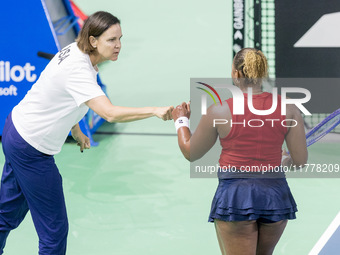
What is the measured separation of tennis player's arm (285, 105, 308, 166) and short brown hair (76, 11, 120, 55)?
4.15 ft

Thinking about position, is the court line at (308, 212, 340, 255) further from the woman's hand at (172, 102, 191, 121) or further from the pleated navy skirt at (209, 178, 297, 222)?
the woman's hand at (172, 102, 191, 121)

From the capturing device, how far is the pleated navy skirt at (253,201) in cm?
379

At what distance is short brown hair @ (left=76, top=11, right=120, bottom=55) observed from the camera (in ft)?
13.9

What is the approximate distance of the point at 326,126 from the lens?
4.95 metres

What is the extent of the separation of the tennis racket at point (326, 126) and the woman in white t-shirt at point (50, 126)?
145 cm

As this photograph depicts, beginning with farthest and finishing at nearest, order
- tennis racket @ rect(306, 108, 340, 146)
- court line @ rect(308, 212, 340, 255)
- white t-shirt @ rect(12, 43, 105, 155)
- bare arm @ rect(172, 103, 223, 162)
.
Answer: court line @ rect(308, 212, 340, 255) < tennis racket @ rect(306, 108, 340, 146) < white t-shirt @ rect(12, 43, 105, 155) < bare arm @ rect(172, 103, 223, 162)

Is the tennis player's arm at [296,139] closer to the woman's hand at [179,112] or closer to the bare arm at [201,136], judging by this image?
the bare arm at [201,136]

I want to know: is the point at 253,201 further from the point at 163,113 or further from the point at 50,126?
the point at 50,126

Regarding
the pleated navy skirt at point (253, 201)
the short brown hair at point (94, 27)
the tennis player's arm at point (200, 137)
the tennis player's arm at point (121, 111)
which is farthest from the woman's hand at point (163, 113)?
the short brown hair at point (94, 27)

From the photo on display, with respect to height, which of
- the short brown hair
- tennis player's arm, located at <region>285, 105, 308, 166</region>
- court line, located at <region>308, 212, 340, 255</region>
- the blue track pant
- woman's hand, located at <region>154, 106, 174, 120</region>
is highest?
the short brown hair

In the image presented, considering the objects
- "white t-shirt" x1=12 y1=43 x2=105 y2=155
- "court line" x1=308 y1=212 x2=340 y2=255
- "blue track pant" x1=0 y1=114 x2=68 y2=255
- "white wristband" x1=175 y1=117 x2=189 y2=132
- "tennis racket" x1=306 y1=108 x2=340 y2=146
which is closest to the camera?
"white wristband" x1=175 y1=117 x2=189 y2=132

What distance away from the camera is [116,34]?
14.1 feet

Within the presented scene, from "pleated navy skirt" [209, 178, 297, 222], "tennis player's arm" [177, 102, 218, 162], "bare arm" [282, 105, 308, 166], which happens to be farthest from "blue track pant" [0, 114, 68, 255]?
"bare arm" [282, 105, 308, 166]

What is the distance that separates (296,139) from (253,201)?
43 cm
